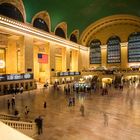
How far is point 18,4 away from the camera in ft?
73.3

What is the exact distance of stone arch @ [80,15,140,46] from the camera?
121 ft

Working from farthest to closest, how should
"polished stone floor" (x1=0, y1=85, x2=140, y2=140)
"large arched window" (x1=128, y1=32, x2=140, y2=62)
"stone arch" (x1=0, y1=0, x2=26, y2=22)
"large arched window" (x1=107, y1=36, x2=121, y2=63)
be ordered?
"large arched window" (x1=107, y1=36, x2=121, y2=63), "large arched window" (x1=128, y1=32, x2=140, y2=62), "stone arch" (x1=0, y1=0, x2=26, y2=22), "polished stone floor" (x1=0, y1=85, x2=140, y2=140)

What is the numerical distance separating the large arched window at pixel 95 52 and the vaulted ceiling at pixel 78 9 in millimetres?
7141

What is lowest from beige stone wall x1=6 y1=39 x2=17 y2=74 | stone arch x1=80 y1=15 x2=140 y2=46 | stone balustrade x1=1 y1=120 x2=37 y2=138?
stone balustrade x1=1 y1=120 x2=37 y2=138

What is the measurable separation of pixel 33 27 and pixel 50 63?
717 centimetres

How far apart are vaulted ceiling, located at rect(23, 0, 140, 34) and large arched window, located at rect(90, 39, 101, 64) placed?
714 centimetres

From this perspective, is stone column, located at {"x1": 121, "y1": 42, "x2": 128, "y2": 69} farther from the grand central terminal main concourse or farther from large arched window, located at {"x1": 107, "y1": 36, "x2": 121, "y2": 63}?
large arched window, located at {"x1": 107, "y1": 36, "x2": 121, "y2": 63}

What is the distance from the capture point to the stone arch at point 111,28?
3686 cm

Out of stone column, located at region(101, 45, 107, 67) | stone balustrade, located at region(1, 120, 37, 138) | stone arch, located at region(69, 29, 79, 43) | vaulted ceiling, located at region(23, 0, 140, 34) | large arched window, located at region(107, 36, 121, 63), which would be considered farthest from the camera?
stone column, located at region(101, 45, 107, 67)

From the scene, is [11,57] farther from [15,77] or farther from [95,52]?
[95,52]

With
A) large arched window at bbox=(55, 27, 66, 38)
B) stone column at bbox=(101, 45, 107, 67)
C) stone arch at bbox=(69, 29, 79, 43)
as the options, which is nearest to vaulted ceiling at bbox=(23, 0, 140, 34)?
stone arch at bbox=(69, 29, 79, 43)

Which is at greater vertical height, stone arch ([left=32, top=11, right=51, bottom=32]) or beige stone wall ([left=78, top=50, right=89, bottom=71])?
stone arch ([left=32, top=11, right=51, bottom=32])

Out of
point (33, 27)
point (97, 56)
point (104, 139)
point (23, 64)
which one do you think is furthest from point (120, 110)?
point (97, 56)

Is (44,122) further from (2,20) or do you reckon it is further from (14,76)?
(2,20)
